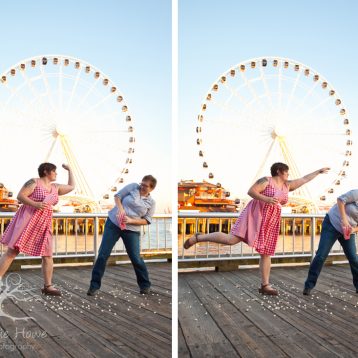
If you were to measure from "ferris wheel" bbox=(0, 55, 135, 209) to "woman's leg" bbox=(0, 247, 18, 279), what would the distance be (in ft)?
0.99

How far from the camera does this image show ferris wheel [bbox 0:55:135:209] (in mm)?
2561

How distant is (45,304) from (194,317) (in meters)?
0.67

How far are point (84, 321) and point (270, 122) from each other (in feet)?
5.76

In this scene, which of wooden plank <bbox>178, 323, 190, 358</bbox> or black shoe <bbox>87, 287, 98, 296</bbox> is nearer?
wooden plank <bbox>178, 323, 190, 358</bbox>

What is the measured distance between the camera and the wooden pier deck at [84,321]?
68.4 inches

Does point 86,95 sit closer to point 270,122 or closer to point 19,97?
point 19,97

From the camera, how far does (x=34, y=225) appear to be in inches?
75.2

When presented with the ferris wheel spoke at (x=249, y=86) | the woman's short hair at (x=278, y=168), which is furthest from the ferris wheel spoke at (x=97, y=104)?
the woman's short hair at (x=278, y=168)

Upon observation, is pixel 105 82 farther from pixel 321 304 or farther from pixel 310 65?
pixel 321 304

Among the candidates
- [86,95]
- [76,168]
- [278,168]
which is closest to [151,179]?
[278,168]

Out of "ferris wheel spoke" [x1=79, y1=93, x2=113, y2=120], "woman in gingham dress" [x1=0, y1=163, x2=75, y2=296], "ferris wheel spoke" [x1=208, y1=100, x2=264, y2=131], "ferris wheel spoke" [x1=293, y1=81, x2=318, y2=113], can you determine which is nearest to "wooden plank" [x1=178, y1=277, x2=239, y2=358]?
"woman in gingham dress" [x1=0, y1=163, x2=75, y2=296]

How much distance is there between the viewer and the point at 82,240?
244cm

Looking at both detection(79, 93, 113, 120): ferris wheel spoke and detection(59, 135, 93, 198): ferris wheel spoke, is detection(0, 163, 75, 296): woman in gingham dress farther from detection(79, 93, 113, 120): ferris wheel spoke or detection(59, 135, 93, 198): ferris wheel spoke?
detection(79, 93, 113, 120): ferris wheel spoke

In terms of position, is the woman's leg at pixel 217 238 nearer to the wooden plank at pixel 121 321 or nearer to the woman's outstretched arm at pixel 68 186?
the wooden plank at pixel 121 321
